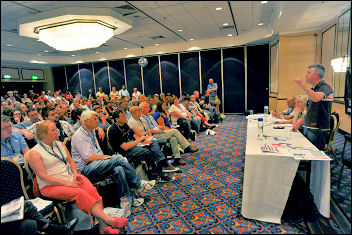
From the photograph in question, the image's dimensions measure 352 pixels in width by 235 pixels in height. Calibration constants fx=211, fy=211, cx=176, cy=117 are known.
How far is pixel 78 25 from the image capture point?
500 centimetres

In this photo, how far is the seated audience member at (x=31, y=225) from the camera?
170cm

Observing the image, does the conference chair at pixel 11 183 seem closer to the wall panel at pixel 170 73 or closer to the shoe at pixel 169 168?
the shoe at pixel 169 168

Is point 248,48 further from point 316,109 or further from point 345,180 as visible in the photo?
point 345,180

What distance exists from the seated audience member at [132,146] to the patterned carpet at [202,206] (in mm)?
340

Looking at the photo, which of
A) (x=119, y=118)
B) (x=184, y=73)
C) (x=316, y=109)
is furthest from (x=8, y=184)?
(x=184, y=73)

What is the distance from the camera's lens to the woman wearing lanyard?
2.10 m

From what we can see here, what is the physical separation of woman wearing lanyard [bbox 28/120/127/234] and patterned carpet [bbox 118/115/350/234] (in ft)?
1.07

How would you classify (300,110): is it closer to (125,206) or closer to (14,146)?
(125,206)

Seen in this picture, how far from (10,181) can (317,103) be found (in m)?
3.43

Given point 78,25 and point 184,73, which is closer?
point 78,25

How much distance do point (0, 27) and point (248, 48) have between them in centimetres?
936

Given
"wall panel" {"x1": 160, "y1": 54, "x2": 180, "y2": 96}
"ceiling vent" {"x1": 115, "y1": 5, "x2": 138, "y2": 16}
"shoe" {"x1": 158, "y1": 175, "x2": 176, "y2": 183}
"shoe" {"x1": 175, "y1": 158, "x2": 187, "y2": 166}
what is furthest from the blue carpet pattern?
"wall panel" {"x1": 160, "y1": 54, "x2": 180, "y2": 96}

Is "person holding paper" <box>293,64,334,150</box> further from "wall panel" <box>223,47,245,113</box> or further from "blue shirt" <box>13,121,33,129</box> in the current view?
"wall panel" <box>223,47,245,113</box>

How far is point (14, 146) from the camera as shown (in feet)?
8.80
